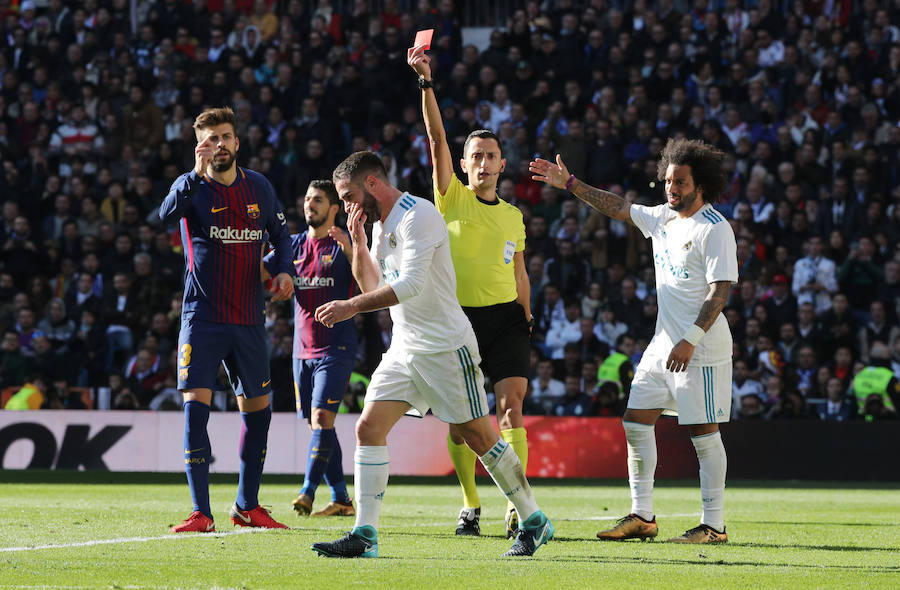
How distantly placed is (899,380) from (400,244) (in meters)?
11.4

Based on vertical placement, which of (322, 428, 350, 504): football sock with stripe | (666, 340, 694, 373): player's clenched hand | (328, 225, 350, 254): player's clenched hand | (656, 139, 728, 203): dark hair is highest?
(656, 139, 728, 203): dark hair

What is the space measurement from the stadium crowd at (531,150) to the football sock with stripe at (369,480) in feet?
33.4

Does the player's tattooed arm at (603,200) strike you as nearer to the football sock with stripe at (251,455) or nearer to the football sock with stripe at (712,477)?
the football sock with stripe at (712,477)

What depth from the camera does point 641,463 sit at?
324 inches

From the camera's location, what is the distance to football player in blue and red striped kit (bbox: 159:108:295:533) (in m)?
8.08

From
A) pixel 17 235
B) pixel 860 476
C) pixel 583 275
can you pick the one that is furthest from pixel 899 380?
pixel 17 235

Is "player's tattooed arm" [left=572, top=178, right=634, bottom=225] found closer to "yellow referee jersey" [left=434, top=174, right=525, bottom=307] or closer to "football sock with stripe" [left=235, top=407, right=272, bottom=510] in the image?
"yellow referee jersey" [left=434, top=174, right=525, bottom=307]

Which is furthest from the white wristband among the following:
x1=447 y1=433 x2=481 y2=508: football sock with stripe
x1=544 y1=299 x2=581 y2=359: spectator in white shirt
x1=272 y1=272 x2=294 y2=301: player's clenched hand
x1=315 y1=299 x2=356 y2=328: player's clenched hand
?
x1=544 y1=299 x2=581 y2=359: spectator in white shirt

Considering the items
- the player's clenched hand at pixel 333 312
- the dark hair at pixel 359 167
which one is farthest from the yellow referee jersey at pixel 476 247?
the player's clenched hand at pixel 333 312

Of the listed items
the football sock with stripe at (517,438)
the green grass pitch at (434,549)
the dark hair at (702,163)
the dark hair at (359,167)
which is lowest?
the green grass pitch at (434,549)

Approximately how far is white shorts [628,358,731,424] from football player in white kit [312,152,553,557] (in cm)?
161

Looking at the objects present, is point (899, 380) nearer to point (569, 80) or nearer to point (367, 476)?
point (569, 80)

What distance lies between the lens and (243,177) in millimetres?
8523

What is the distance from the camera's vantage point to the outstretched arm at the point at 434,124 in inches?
299
